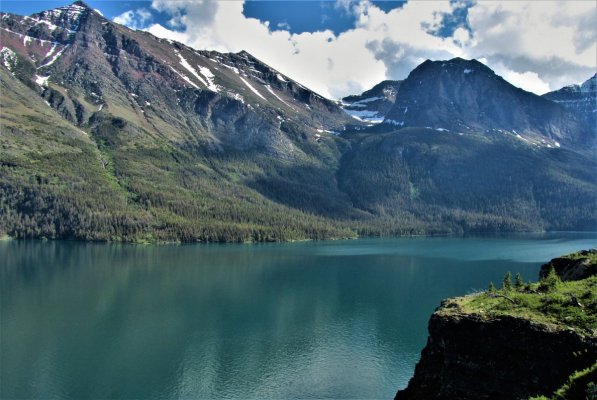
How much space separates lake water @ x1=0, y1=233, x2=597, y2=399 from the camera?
175 ft

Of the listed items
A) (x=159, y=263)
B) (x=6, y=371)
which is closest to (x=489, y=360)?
(x=6, y=371)

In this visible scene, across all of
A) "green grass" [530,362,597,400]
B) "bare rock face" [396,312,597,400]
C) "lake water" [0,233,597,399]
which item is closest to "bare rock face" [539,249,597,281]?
"bare rock face" [396,312,597,400]

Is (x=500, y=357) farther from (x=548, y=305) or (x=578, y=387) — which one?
(x=578, y=387)

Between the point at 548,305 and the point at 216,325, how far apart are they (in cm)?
6166

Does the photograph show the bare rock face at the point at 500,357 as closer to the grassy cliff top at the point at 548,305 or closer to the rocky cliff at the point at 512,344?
the rocky cliff at the point at 512,344

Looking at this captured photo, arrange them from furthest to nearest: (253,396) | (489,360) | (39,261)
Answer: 1. (39,261)
2. (253,396)
3. (489,360)

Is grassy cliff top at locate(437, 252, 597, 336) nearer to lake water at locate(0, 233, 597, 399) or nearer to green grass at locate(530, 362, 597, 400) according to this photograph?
green grass at locate(530, 362, 597, 400)

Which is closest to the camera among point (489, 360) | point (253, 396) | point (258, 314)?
point (489, 360)

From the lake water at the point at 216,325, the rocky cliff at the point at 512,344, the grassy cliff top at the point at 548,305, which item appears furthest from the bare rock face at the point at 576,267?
the lake water at the point at 216,325

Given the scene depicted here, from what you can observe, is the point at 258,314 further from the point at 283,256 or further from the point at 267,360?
the point at 283,256

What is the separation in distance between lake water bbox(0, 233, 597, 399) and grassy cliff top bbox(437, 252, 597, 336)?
97.6 feet

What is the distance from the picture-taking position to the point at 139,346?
215ft

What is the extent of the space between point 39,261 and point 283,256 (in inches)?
2990

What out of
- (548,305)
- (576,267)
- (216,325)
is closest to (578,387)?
(548,305)
